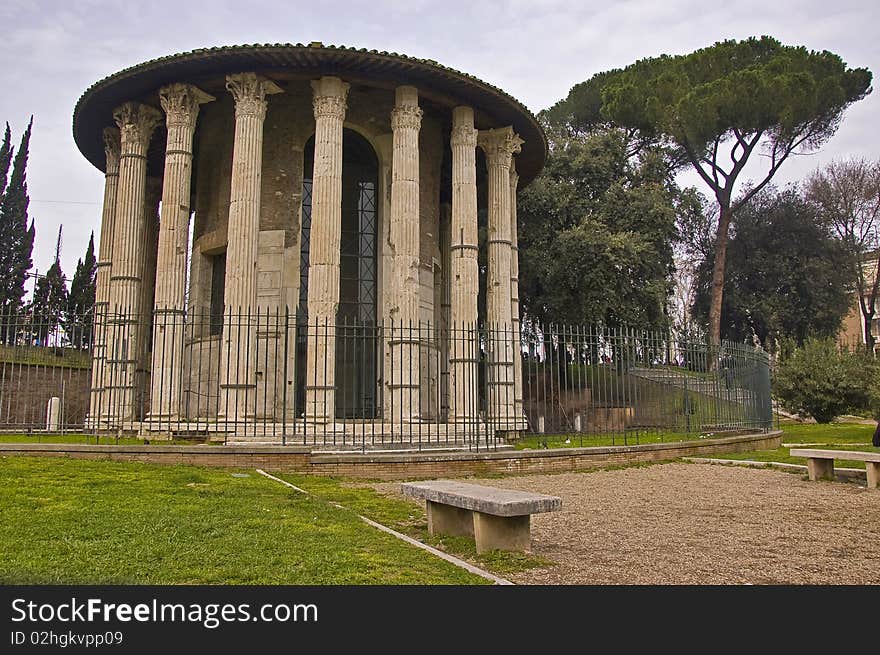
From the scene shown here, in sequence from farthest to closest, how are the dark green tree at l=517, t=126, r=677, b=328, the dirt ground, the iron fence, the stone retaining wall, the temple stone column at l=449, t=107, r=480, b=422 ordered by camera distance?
the dark green tree at l=517, t=126, r=677, b=328 < the temple stone column at l=449, t=107, r=480, b=422 < the iron fence < the stone retaining wall < the dirt ground

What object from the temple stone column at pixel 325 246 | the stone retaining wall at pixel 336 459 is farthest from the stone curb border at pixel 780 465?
the temple stone column at pixel 325 246

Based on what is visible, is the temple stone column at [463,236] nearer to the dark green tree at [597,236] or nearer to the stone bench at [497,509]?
the dark green tree at [597,236]

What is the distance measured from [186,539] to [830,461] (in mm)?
8592

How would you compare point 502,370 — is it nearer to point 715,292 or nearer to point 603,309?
point 603,309

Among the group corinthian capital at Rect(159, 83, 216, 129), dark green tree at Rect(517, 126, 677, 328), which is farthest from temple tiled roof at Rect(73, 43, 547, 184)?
dark green tree at Rect(517, 126, 677, 328)

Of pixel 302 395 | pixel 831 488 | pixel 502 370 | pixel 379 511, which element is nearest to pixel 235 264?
pixel 302 395

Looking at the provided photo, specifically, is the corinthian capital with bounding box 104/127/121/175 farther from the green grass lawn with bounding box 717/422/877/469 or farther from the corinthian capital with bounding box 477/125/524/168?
the green grass lawn with bounding box 717/422/877/469

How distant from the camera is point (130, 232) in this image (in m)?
15.9

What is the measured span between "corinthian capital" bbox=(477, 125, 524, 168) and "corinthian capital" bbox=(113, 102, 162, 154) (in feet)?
25.1

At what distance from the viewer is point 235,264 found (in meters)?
13.9

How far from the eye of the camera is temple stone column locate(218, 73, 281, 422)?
44.5 ft

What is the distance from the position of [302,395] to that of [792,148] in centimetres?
2203

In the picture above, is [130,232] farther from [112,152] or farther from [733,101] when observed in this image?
[733,101]

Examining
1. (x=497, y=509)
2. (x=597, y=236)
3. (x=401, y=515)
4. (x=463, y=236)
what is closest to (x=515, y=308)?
(x=463, y=236)
